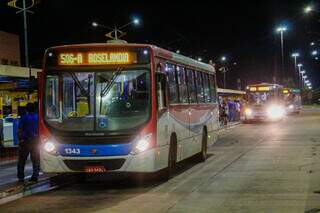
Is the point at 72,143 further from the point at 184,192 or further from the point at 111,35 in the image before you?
the point at 111,35

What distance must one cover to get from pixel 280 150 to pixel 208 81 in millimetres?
3599

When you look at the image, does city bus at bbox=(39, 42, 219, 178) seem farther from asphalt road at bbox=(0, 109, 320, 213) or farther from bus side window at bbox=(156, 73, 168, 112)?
asphalt road at bbox=(0, 109, 320, 213)

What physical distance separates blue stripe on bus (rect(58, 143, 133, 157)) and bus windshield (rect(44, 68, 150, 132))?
1.18 feet

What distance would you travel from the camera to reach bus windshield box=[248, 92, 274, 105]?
156 ft

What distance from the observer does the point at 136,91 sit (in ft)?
43.3

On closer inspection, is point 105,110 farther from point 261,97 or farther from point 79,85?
point 261,97

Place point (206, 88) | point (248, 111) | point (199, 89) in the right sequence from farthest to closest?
point (248, 111) < point (206, 88) < point (199, 89)

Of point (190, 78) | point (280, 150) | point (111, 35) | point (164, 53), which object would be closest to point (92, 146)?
point (164, 53)

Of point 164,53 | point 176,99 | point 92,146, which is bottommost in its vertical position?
point 92,146

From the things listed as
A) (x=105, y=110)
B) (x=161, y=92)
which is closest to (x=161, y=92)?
(x=161, y=92)

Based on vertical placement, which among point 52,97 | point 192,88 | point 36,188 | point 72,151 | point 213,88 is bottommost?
point 36,188

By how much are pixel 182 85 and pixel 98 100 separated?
138 inches

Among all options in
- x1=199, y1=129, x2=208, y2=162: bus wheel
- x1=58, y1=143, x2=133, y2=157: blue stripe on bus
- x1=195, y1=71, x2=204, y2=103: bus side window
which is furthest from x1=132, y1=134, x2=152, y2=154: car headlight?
x1=199, y1=129, x2=208, y2=162: bus wheel

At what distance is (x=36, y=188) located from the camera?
44.9ft
